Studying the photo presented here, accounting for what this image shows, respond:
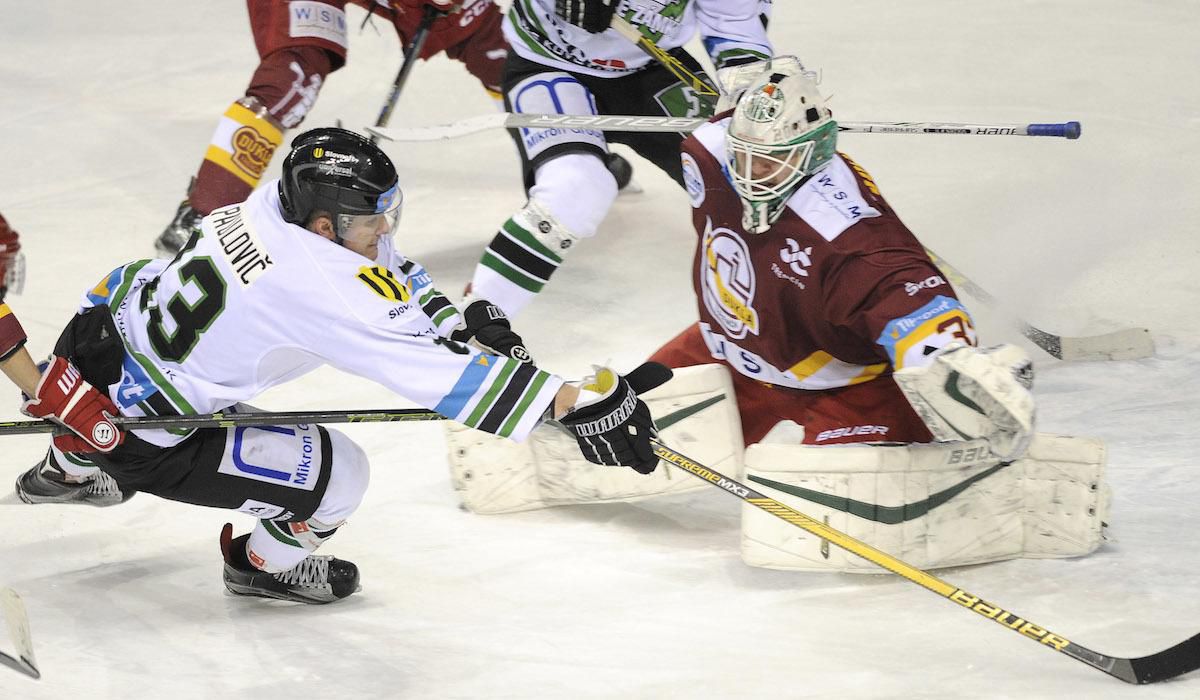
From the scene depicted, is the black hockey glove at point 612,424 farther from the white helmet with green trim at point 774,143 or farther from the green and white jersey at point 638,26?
the green and white jersey at point 638,26

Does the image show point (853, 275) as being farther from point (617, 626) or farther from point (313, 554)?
point (313, 554)

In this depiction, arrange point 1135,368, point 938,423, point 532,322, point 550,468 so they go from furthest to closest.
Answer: point 532,322 → point 1135,368 → point 550,468 → point 938,423

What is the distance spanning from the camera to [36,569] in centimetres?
322

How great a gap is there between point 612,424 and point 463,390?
0.28 m

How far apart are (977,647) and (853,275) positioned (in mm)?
758

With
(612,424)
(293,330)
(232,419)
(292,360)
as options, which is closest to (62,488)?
(232,419)

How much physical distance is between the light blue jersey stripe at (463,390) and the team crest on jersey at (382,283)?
0.57ft

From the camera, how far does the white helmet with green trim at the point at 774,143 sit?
297 centimetres

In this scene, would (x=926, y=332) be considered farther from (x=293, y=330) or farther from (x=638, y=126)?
(x=638, y=126)

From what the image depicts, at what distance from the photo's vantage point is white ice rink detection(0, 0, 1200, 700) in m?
2.71

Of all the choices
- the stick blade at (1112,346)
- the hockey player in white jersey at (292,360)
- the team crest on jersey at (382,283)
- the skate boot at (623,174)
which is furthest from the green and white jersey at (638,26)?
the team crest on jersey at (382,283)

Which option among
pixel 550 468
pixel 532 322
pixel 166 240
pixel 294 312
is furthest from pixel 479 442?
pixel 166 240

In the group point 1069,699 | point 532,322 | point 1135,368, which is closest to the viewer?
point 1069,699

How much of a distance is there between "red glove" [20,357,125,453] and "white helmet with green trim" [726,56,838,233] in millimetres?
1336
